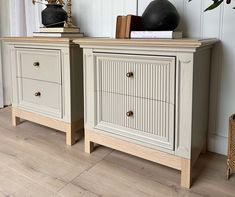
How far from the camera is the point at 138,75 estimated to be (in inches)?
55.3

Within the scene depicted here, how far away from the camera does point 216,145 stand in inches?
66.7

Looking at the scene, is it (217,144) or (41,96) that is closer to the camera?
(217,144)

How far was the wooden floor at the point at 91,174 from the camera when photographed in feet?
4.23

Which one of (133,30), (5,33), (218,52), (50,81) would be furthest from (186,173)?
(5,33)

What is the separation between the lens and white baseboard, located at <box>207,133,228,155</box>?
5.46 ft

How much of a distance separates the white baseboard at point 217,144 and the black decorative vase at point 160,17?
0.70m

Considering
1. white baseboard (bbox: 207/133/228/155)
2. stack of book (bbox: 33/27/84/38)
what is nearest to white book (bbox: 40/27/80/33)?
stack of book (bbox: 33/27/84/38)

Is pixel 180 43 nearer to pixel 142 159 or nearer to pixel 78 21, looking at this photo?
pixel 142 159

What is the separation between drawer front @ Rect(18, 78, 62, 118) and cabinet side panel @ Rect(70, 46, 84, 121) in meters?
0.10

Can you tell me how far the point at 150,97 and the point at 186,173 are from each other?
0.40 metres

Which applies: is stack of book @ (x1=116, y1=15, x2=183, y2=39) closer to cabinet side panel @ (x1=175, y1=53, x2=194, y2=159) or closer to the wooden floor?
cabinet side panel @ (x1=175, y1=53, x2=194, y2=159)

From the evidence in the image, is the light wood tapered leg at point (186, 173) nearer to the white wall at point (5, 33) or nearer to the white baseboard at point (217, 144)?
the white baseboard at point (217, 144)

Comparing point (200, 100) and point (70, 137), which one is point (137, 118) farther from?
point (70, 137)

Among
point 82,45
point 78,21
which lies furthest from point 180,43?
point 78,21
